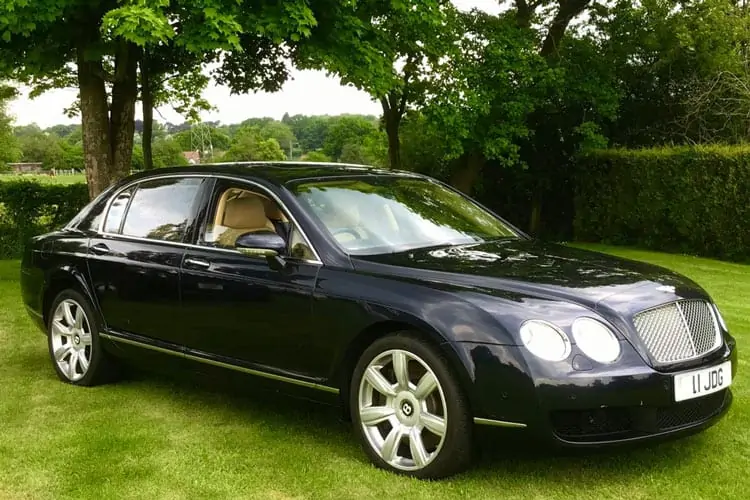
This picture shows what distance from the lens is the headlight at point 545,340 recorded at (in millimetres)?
3855

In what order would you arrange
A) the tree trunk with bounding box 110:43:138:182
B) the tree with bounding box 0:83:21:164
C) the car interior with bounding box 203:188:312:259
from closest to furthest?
the car interior with bounding box 203:188:312:259 → the tree trunk with bounding box 110:43:138:182 → the tree with bounding box 0:83:21:164

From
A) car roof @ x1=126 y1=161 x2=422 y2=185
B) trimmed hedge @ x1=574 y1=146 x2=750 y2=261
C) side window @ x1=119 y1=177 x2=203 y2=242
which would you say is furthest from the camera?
trimmed hedge @ x1=574 y1=146 x2=750 y2=261

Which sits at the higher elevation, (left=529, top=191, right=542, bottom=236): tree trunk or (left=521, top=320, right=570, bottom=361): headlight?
(left=521, top=320, right=570, bottom=361): headlight

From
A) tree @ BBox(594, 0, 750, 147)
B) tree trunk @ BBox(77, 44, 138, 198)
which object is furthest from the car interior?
tree @ BBox(594, 0, 750, 147)

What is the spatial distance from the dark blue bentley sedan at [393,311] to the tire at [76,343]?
0.07 feet

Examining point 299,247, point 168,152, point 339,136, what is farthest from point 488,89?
point 339,136

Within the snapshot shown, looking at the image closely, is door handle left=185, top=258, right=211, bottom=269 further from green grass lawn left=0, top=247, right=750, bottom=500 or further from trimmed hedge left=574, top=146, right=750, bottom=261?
trimmed hedge left=574, top=146, right=750, bottom=261

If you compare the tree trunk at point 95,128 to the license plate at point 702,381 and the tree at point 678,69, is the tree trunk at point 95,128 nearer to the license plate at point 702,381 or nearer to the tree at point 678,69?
the license plate at point 702,381

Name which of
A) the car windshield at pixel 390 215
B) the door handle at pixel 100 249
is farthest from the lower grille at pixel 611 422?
the door handle at pixel 100 249

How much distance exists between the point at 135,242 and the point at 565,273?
9.61 feet

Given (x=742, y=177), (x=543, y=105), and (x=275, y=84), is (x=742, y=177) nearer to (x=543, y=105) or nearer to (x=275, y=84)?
(x=543, y=105)

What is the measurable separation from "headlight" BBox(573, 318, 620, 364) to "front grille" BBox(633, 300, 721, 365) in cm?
18

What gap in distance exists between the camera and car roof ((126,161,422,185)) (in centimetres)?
537

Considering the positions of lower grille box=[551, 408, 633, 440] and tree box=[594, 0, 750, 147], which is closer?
lower grille box=[551, 408, 633, 440]
